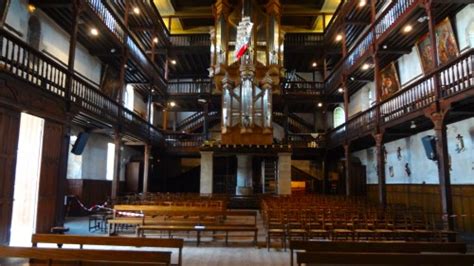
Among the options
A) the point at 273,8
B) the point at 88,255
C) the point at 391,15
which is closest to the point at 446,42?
the point at 391,15

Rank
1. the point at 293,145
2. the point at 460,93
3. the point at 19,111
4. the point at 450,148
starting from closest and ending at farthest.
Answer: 1. the point at 19,111
2. the point at 460,93
3. the point at 450,148
4. the point at 293,145

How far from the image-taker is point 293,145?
22.3m

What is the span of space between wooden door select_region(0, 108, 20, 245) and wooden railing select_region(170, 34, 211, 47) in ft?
53.0

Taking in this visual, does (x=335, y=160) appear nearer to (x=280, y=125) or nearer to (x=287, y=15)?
(x=280, y=125)

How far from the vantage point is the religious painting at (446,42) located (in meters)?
12.3

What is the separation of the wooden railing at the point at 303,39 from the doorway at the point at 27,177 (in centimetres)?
1705

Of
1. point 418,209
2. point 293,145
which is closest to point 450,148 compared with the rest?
point 418,209

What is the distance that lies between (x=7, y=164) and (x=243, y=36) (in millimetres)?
13683

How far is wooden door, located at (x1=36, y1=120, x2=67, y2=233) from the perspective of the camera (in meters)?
9.20

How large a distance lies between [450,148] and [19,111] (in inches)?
568

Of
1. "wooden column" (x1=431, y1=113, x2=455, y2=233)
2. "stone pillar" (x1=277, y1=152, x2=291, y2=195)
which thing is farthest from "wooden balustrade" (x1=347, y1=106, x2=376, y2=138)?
"wooden column" (x1=431, y1=113, x2=455, y2=233)

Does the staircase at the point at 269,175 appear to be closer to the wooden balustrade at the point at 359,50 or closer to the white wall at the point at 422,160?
the white wall at the point at 422,160

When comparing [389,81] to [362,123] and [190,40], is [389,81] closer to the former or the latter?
[362,123]

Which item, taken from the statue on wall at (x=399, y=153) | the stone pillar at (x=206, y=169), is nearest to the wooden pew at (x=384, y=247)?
the statue on wall at (x=399, y=153)
